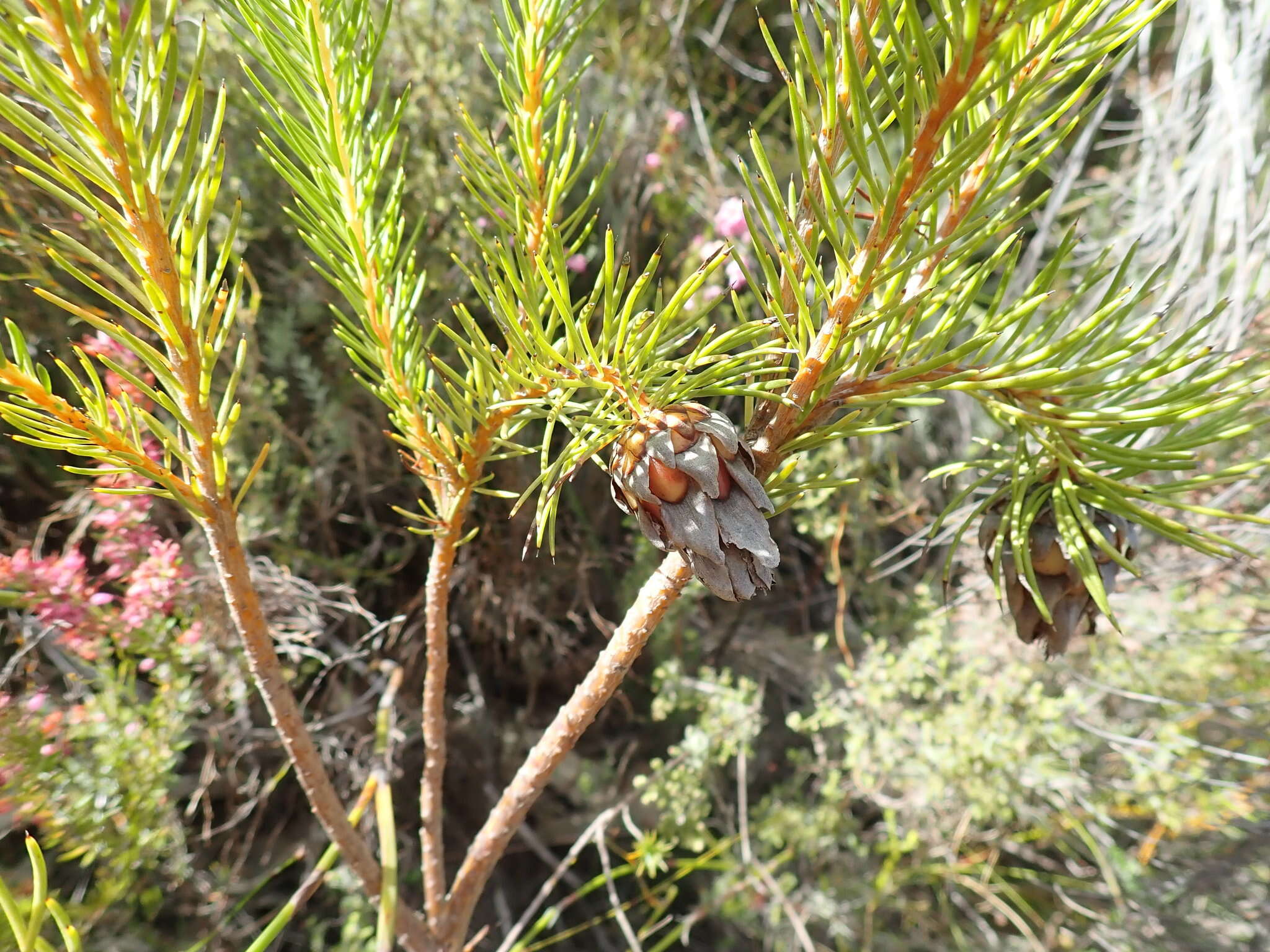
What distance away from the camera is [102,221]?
0.22 metres

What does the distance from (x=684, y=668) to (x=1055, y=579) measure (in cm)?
53

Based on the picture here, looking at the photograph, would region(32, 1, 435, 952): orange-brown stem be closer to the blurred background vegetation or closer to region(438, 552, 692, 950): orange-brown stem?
region(438, 552, 692, 950): orange-brown stem

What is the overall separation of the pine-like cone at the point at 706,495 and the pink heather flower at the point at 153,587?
1.41 feet

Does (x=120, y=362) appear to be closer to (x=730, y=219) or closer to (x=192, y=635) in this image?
(x=192, y=635)

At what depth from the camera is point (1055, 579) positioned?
1.06 ft

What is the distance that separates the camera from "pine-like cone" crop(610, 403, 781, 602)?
0.78ft

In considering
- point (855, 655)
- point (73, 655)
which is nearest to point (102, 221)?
point (73, 655)

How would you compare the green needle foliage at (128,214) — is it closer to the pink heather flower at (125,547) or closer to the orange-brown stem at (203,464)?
the orange-brown stem at (203,464)

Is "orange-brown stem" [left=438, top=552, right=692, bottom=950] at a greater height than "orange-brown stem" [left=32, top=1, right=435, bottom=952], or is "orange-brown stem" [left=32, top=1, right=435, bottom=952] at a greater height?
"orange-brown stem" [left=32, top=1, right=435, bottom=952]

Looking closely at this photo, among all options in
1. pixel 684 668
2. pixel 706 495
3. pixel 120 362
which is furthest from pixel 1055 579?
pixel 120 362

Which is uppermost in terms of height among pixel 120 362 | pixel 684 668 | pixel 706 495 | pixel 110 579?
pixel 120 362

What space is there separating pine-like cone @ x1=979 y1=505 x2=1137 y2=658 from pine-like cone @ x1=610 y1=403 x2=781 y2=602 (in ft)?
0.46

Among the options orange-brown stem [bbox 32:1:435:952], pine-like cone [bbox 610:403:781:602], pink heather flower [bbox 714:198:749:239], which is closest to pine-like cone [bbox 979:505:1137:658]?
pine-like cone [bbox 610:403:781:602]

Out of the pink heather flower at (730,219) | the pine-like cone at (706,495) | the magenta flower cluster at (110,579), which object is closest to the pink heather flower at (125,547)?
the magenta flower cluster at (110,579)
